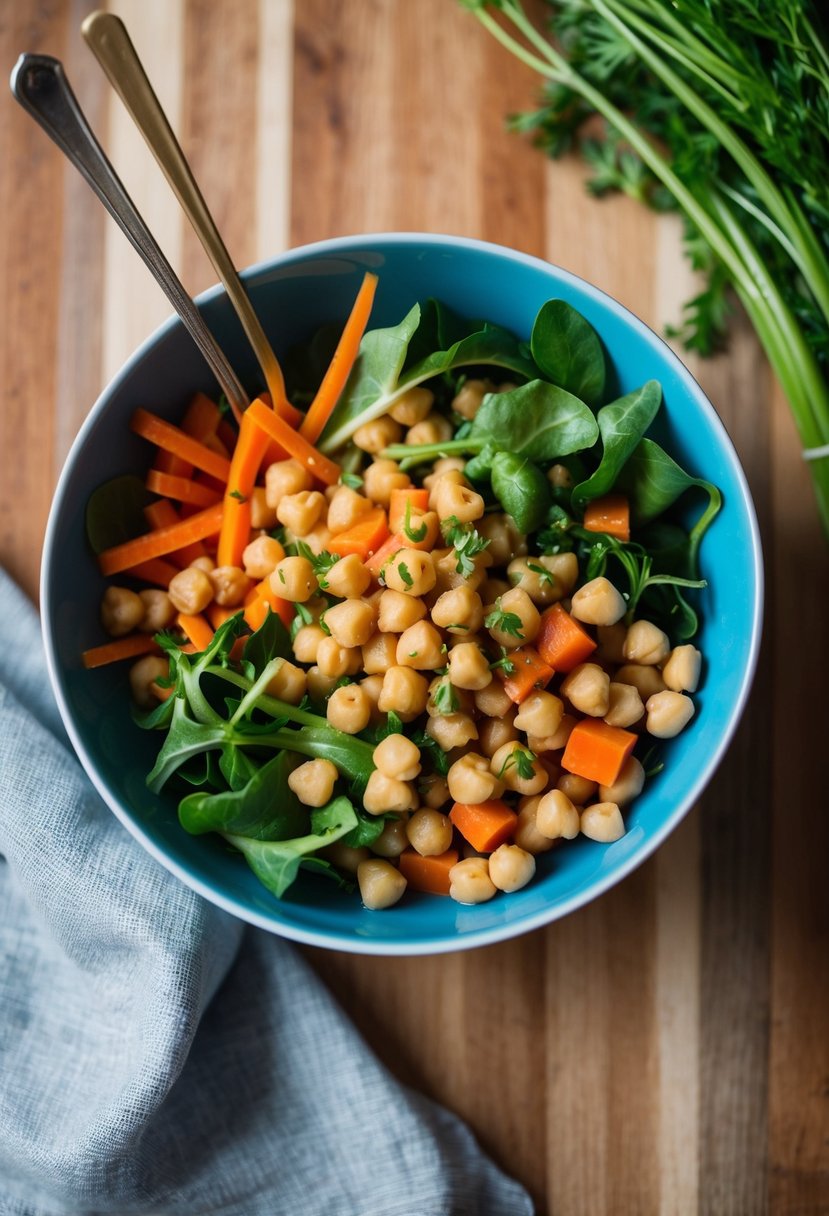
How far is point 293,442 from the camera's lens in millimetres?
2037

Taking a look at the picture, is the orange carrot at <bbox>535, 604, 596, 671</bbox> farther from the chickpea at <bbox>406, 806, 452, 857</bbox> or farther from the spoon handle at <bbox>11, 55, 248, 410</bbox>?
the spoon handle at <bbox>11, 55, 248, 410</bbox>

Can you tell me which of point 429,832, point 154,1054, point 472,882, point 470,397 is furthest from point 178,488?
point 154,1054

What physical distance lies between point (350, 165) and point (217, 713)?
4.52 feet

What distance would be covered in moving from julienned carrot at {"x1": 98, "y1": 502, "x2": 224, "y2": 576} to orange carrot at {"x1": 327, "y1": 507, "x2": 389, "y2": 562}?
0.27 metres

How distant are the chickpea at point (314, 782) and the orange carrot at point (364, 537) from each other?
1.28 feet

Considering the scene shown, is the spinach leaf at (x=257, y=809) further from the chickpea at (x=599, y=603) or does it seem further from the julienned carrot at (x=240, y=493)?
the chickpea at (x=599, y=603)

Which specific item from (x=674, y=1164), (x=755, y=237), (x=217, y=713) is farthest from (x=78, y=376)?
(x=674, y=1164)

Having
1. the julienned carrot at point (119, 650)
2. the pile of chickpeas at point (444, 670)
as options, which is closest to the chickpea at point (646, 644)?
the pile of chickpeas at point (444, 670)

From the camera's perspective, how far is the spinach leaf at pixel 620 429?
75.9 inches

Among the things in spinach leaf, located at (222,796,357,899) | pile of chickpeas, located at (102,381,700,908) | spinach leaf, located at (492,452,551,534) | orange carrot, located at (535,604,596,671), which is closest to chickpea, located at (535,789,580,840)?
pile of chickpeas, located at (102,381,700,908)

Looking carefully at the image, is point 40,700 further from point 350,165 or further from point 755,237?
point 755,237

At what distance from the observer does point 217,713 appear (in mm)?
1960

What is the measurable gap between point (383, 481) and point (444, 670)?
0.38m

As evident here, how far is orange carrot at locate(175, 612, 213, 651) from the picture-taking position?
2012 millimetres
